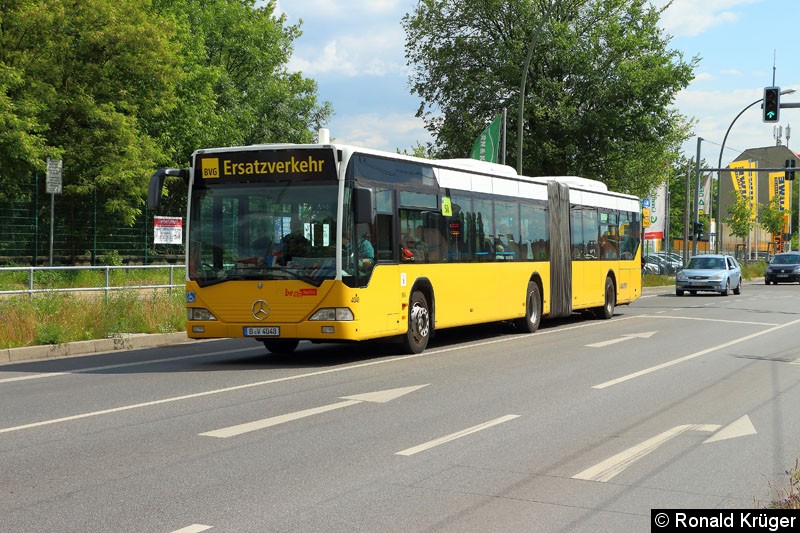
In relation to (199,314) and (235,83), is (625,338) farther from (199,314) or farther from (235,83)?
(235,83)

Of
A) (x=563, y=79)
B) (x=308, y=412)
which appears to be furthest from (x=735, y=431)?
(x=563, y=79)

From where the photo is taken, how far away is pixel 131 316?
61.4 ft

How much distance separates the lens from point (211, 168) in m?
14.7

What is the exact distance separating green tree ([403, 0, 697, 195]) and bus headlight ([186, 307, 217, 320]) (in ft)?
111

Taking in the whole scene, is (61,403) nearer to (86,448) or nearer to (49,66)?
(86,448)

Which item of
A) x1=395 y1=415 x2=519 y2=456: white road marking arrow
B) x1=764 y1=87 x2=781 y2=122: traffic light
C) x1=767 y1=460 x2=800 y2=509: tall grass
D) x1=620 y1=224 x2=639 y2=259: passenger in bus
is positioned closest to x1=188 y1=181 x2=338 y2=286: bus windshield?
x1=395 y1=415 x2=519 y2=456: white road marking arrow

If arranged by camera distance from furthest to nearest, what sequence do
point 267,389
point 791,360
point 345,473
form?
point 791,360 → point 267,389 → point 345,473

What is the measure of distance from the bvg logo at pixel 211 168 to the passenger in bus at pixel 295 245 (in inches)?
58.5

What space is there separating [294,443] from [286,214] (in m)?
6.36

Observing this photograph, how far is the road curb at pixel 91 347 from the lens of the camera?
15.3m

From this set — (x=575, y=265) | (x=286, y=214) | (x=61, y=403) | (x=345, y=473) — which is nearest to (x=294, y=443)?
(x=345, y=473)

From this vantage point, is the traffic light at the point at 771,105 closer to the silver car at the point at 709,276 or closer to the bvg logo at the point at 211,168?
the silver car at the point at 709,276

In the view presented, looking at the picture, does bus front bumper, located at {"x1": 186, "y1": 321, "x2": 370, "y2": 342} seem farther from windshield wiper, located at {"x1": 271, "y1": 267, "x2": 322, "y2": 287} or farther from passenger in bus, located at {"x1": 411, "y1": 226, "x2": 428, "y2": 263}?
passenger in bus, located at {"x1": 411, "y1": 226, "x2": 428, "y2": 263}

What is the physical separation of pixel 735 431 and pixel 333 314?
6.31 meters
